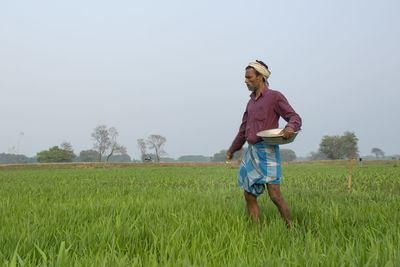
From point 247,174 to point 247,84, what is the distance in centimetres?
106

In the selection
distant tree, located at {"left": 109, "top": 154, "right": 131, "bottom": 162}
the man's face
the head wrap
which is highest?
the head wrap

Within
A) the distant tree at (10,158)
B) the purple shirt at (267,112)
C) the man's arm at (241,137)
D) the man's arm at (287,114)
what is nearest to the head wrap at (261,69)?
the purple shirt at (267,112)

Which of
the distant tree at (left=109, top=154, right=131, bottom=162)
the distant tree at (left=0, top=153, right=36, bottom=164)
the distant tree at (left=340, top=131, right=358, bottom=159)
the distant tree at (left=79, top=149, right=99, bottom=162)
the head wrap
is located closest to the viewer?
the head wrap

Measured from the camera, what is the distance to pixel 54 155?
66375 mm

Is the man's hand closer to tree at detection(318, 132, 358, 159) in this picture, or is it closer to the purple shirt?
the purple shirt

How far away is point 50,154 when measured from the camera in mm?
66625

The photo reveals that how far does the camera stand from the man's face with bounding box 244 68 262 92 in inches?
118

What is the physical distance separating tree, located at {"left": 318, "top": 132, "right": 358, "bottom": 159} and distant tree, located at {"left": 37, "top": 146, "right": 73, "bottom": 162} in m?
71.2

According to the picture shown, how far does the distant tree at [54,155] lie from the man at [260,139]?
73396mm

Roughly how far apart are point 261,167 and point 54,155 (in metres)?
74.5

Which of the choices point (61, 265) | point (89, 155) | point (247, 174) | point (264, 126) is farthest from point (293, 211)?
point (89, 155)

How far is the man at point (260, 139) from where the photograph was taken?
2764 millimetres

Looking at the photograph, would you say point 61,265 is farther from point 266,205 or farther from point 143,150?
point 143,150

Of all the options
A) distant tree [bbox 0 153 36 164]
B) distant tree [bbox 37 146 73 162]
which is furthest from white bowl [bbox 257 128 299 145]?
distant tree [bbox 0 153 36 164]
